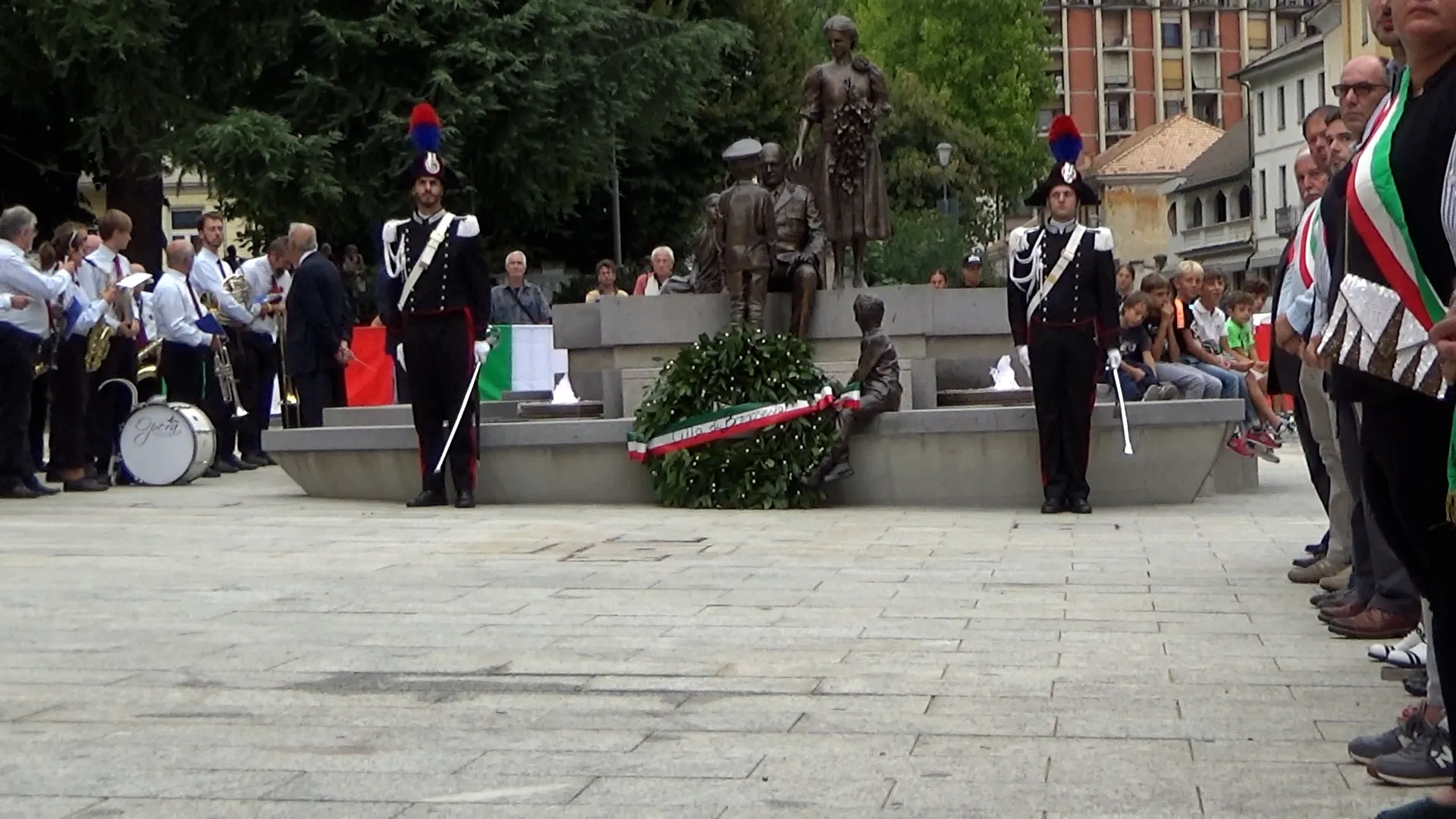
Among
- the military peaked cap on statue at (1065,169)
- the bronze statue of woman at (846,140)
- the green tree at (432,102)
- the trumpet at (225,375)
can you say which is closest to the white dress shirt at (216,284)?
the trumpet at (225,375)

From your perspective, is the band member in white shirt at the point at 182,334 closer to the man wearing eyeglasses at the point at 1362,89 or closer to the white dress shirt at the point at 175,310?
the white dress shirt at the point at 175,310

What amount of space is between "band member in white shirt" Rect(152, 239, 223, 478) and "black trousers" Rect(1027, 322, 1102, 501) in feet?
21.5

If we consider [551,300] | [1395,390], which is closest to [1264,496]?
[1395,390]

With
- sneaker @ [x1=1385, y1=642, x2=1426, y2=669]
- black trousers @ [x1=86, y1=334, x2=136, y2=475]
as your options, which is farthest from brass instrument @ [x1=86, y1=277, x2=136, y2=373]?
sneaker @ [x1=1385, y1=642, x2=1426, y2=669]

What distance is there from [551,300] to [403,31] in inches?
394

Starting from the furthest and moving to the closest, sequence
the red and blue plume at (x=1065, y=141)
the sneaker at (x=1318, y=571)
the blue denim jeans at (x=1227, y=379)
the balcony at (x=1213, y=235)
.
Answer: the balcony at (x=1213, y=235) → the blue denim jeans at (x=1227, y=379) → the red and blue plume at (x=1065, y=141) → the sneaker at (x=1318, y=571)

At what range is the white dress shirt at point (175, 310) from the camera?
54.3ft

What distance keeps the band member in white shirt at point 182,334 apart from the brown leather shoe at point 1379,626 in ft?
35.4

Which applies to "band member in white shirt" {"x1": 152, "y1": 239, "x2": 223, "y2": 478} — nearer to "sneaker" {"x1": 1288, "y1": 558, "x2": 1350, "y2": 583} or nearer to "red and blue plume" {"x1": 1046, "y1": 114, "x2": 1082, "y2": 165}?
"red and blue plume" {"x1": 1046, "y1": 114, "x2": 1082, "y2": 165}

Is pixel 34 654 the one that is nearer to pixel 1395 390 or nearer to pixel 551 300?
pixel 1395 390

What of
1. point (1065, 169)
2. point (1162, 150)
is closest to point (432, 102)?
point (1065, 169)

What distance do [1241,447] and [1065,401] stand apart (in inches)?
99.1

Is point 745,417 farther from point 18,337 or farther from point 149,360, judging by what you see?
point 149,360

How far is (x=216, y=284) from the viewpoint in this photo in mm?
17766
